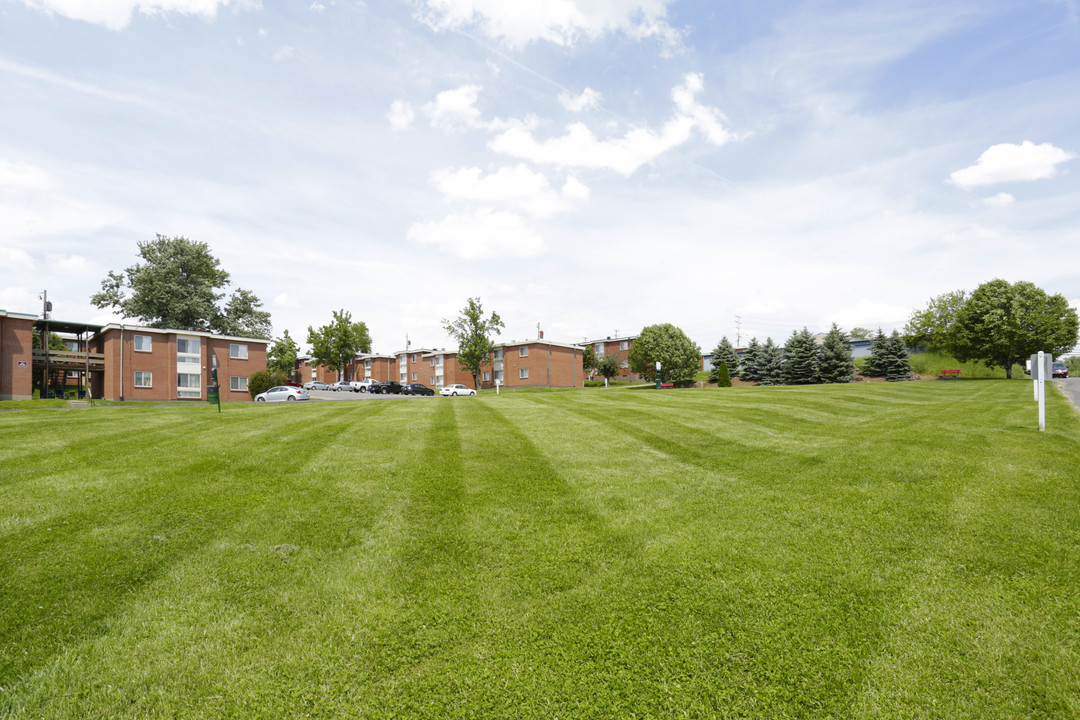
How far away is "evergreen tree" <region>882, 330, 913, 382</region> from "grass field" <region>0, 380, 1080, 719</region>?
56474 mm

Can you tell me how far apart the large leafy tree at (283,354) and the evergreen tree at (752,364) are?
72.8 meters

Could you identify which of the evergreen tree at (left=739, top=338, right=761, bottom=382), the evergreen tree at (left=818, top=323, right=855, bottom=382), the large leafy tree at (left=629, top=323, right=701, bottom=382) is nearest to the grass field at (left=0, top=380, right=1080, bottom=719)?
the evergreen tree at (left=818, top=323, right=855, bottom=382)

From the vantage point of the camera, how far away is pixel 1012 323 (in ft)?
171

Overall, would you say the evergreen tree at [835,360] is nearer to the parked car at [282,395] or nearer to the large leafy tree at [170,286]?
the parked car at [282,395]

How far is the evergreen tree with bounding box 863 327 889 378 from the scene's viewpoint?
57.8m

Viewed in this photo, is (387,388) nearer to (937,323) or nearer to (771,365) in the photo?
(771,365)

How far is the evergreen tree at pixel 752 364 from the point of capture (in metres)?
63.2

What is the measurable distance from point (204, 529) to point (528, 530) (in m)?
4.15

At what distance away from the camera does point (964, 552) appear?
5.32 metres

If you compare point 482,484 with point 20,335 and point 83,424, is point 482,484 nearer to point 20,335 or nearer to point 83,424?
point 83,424

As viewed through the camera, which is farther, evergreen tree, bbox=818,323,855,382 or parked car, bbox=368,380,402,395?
parked car, bbox=368,380,402,395

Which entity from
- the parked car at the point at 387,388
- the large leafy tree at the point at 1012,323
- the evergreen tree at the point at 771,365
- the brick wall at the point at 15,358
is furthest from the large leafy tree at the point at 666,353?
the brick wall at the point at 15,358

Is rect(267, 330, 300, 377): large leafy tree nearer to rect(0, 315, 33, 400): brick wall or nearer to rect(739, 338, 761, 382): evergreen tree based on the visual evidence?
rect(0, 315, 33, 400): brick wall

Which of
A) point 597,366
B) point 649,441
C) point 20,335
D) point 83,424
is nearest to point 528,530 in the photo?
point 649,441
